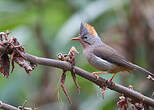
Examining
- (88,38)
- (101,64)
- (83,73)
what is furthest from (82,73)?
(88,38)

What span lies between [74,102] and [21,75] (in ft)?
3.09

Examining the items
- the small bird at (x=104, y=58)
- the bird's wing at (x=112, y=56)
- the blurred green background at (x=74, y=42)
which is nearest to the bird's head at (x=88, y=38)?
the small bird at (x=104, y=58)

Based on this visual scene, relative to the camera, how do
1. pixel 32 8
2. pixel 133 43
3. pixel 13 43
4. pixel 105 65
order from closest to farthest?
pixel 13 43, pixel 105 65, pixel 133 43, pixel 32 8

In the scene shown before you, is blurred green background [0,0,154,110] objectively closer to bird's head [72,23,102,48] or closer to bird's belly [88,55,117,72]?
Result: bird's head [72,23,102,48]

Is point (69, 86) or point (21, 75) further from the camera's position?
point (21, 75)

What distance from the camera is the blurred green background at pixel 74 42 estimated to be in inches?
169

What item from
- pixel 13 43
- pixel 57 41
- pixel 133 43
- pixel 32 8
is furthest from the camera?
pixel 32 8

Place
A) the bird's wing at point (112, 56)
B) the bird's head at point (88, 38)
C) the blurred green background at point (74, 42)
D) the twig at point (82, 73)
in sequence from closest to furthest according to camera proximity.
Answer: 1. the twig at point (82, 73)
2. the bird's wing at point (112, 56)
3. the bird's head at point (88, 38)
4. the blurred green background at point (74, 42)

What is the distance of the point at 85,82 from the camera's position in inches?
181

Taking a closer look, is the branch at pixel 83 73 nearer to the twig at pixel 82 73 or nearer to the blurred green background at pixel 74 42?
the twig at pixel 82 73

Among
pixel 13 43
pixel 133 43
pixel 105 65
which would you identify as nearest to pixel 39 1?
pixel 133 43

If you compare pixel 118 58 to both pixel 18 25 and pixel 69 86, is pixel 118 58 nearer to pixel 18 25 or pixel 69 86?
pixel 69 86

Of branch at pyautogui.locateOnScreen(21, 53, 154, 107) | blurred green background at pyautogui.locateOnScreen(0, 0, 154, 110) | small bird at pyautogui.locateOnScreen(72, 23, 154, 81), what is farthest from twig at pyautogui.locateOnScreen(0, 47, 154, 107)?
blurred green background at pyautogui.locateOnScreen(0, 0, 154, 110)

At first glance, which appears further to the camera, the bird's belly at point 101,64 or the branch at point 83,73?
the bird's belly at point 101,64
